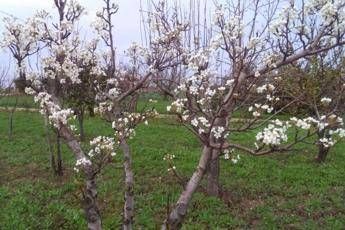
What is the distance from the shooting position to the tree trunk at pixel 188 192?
3.63m

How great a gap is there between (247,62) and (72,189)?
4.97 meters

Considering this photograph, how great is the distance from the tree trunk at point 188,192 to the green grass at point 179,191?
208 cm

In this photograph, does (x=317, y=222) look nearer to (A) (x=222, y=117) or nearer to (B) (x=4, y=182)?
(A) (x=222, y=117)

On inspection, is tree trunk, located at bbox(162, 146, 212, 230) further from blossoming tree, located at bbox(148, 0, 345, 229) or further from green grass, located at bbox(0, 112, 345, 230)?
green grass, located at bbox(0, 112, 345, 230)

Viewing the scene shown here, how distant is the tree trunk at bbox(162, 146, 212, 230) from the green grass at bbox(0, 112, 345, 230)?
82.0 inches

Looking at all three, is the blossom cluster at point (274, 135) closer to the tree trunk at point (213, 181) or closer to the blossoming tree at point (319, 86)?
the blossoming tree at point (319, 86)

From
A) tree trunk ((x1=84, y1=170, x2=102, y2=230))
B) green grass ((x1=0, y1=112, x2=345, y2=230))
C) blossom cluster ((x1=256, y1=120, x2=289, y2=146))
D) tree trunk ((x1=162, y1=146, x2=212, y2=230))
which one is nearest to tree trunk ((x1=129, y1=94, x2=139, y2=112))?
green grass ((x1=0, y1=112, x2=345, y2=230))

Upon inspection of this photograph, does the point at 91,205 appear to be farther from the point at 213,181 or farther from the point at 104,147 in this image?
the point at 213,181

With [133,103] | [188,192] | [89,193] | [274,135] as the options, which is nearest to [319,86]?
[133,103]

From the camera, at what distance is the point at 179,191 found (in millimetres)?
7582

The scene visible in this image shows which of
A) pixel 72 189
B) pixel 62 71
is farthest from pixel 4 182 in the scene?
pixel 62 71

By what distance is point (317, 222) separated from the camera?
22.0ft

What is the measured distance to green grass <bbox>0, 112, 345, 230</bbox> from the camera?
672cm

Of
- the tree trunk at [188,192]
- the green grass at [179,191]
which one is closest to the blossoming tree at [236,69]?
the tree trunk at [188,192]
